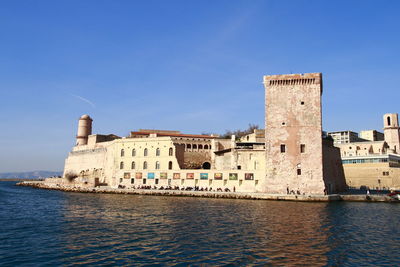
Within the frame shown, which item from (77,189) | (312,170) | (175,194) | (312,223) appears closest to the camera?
(312,223)

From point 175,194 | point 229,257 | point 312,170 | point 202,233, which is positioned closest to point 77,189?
point 175,194

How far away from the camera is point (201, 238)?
51.5 feet

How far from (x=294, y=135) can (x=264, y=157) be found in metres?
4.60

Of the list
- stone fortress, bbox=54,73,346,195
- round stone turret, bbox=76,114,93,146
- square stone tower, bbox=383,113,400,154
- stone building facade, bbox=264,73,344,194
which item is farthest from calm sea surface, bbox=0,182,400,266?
square stone tower, bbox=383,113,400,154

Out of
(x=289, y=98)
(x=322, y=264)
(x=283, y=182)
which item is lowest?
(x=322, y=264)

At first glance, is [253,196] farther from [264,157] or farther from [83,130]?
[83,130]

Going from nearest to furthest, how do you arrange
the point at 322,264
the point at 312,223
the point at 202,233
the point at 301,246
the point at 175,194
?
the point at 322,264
the point at 301,246
the point at 202,233
the point at 312,223
the point at 175,194

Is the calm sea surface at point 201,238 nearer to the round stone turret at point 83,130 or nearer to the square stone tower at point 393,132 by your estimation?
the round stone turret at point 83,130

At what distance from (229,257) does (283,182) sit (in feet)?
77.1

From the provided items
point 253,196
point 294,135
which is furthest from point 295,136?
point 253,196

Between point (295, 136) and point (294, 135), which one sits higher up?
point (294, 135)

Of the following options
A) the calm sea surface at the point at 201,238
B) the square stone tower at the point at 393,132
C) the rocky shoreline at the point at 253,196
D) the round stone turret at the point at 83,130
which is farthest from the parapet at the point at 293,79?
the square stone tower at the point at 393,132

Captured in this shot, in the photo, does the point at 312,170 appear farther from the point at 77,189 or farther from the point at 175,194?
the point at 77,189

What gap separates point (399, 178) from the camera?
164 ft
